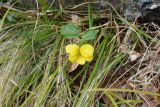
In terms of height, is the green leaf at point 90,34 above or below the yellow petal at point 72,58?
above

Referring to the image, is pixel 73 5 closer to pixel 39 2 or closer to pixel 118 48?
pixel 39 2

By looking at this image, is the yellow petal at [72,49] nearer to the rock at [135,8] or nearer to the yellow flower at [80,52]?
the yellow flower at [80,52]

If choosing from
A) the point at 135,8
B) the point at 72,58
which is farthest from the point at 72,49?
the point at 135,8

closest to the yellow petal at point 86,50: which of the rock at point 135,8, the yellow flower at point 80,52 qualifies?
the yellow flower at point 80,52

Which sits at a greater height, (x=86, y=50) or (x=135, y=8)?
(x=135, y=8)

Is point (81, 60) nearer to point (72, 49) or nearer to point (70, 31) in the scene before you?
point (72, 49)

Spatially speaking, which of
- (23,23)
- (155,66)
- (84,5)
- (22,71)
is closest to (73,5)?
(84,5)
